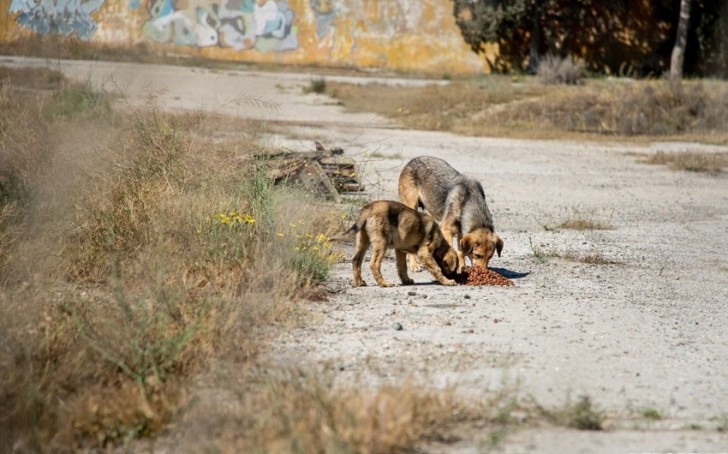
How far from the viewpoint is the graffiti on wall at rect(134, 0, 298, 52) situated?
39.6 m

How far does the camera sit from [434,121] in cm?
2538

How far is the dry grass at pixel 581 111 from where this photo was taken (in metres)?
25.2

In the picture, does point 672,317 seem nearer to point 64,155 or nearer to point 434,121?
point 64,155

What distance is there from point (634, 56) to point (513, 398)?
37534 millimetres

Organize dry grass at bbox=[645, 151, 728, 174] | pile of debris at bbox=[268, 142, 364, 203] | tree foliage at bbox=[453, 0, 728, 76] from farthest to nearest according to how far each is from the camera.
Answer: tree foliage at bbox=[453, 0, 728, 76]
dry grass at bbox=[645, 151, 728, 174]
pile of debris at bbox=[268, 142, 364, 203]

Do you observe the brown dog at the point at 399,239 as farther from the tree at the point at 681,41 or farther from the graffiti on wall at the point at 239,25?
the graffiti on wall at the point at 239,25

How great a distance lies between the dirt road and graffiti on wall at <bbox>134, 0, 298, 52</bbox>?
81.1 feet

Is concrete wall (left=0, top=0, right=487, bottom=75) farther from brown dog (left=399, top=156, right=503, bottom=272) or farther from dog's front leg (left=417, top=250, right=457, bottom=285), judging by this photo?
dog's front leg (left=417, top=250, right=457, bottom=285)

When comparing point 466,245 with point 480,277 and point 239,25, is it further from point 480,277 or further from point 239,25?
point 239,25

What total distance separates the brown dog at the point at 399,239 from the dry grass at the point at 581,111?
47.2 feet

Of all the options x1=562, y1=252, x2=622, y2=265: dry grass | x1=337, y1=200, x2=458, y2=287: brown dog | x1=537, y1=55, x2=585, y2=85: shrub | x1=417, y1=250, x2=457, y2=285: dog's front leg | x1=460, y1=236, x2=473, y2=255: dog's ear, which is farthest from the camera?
x1=537, y1=55, x2=585, y2=85: shrub

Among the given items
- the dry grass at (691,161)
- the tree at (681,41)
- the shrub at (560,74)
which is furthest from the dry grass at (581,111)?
the tree at (681,41)

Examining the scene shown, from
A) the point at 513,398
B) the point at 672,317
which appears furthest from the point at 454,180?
the point at 513,398

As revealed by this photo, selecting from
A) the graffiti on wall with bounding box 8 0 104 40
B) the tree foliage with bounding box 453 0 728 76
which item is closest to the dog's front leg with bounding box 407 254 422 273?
the graffiti on wall with bounding box 8 0 104 40
